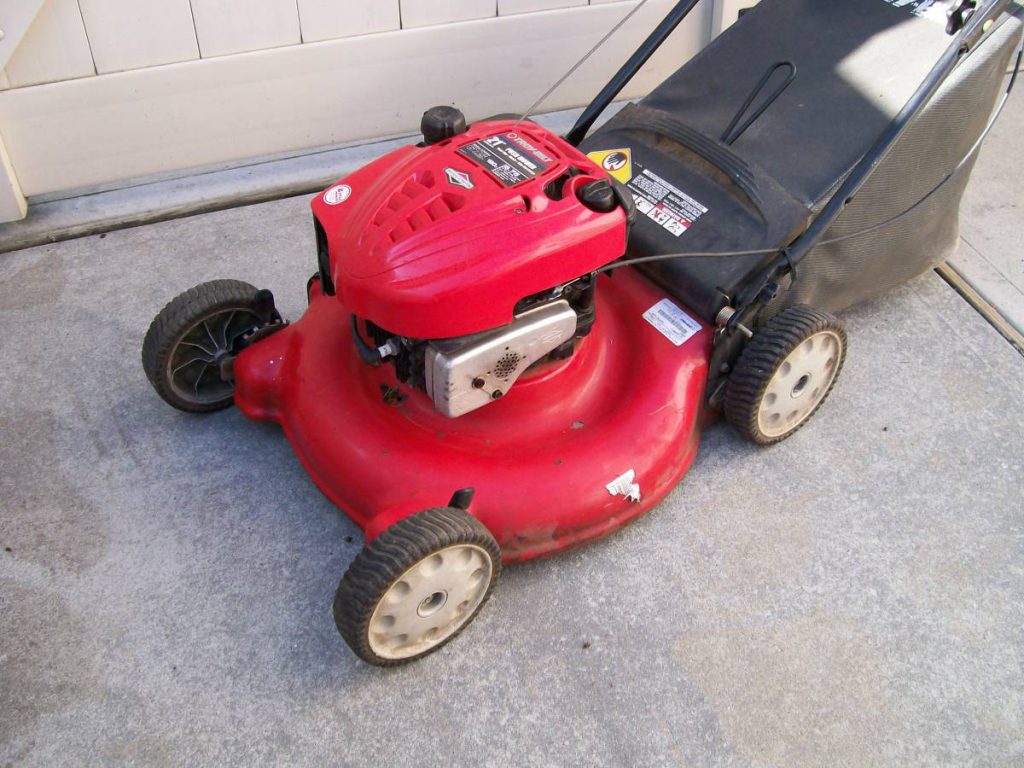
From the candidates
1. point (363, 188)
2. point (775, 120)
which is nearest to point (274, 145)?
point (363, 188)

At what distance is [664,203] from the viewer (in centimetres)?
193

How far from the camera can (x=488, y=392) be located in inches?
64.2

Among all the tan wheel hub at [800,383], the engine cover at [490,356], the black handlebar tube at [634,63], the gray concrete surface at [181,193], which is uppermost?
the black handlebar tube at [634,63]

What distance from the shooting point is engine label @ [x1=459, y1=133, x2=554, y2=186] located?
5.20 ft

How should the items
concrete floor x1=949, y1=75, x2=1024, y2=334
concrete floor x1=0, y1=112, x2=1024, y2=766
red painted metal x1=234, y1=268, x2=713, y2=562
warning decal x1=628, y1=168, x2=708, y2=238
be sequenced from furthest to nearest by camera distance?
concrete floor x1=949, y1=75, x2=1024, y2=334, warning decal x1=628, y1=168, x2=708, y2=238, red painted metal x1=234, y1=268, x2=713, y2=562, concrete floor x1=0, y1=112, x2=1024, y2=766

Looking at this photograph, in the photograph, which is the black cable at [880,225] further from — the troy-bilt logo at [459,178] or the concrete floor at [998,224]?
the concrete floor at [998,224]

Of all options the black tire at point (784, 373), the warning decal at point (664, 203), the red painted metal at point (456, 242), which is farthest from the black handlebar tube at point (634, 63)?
the black tire at point (784, 373)

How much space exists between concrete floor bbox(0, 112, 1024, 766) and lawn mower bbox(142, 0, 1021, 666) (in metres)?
0.10

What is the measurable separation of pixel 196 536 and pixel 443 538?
0.59m

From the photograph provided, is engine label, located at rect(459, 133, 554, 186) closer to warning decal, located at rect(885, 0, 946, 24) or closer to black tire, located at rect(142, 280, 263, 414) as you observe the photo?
black tire, located at rect(142, 280, 263, 414)

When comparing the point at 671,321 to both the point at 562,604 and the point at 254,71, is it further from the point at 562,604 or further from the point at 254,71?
the point at 254,71

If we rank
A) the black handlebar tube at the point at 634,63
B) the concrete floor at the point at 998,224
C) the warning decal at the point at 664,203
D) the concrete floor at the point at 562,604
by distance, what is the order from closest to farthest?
the concrete floor at the point at 562,604, the warning decal at the point at 664,203, the black handlebar tube at the point at 634,63, the concrete floor at the point at 998,224

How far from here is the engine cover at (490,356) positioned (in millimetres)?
1542

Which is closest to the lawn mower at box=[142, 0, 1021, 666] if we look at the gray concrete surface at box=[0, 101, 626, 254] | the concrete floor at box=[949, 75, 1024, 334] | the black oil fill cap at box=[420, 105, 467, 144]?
the black oil fill cap at box=[420, 105, 467, 144]
